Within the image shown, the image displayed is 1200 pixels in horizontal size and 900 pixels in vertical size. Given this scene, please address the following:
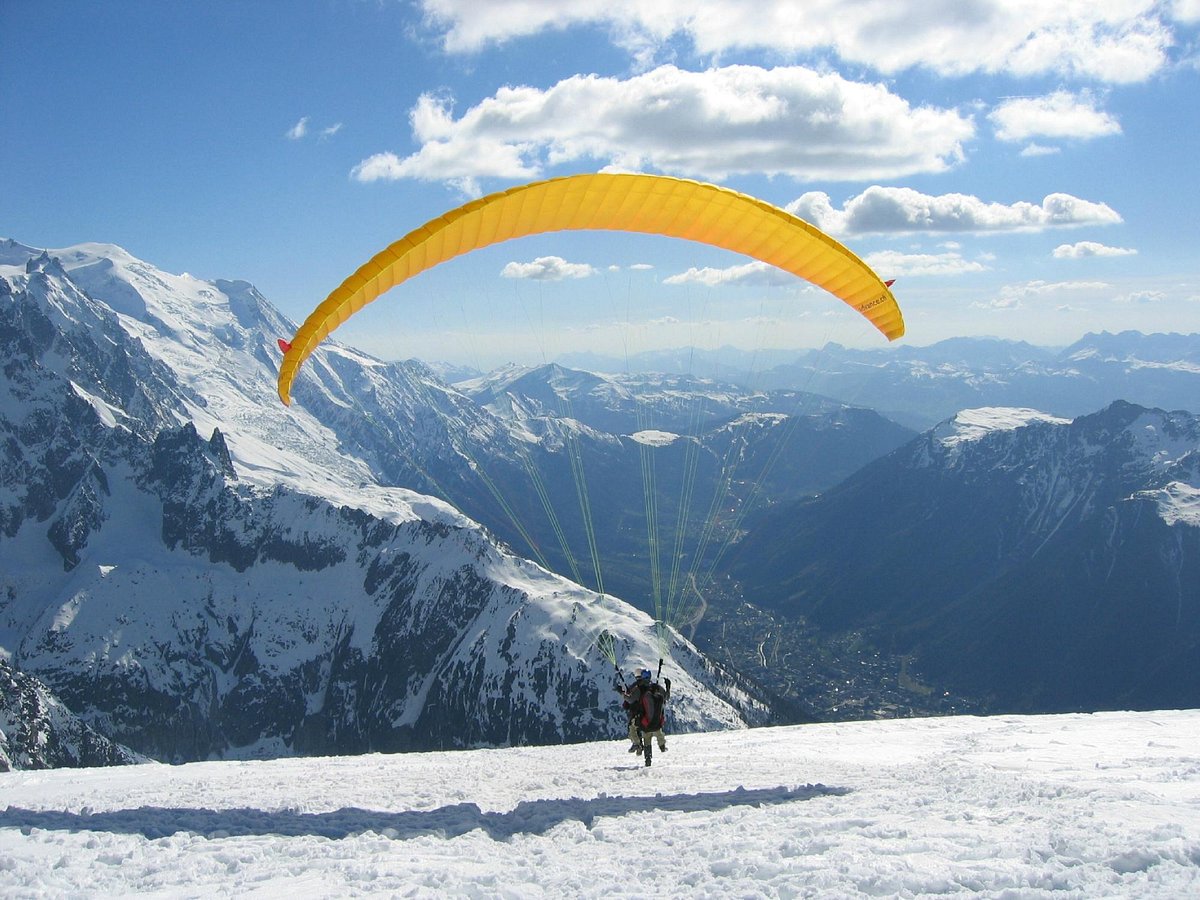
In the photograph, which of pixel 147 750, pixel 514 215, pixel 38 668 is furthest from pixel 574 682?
pixel 514 215

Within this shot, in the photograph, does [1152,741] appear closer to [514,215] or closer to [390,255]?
[514,215]

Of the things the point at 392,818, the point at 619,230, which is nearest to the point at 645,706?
the point at 392,818

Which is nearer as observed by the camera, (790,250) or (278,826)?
(278,826)

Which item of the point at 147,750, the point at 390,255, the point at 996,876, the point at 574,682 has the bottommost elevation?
the point at 147,750

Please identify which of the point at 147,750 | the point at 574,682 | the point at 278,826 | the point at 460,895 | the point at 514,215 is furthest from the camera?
the point at 147,750

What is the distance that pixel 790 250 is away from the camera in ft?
59.3

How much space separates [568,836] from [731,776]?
18.3 ft

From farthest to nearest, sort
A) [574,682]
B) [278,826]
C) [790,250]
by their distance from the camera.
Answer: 1. [574,682]
2. [790,250]
3. [278,826]

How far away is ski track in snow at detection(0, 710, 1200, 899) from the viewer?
8.46 m

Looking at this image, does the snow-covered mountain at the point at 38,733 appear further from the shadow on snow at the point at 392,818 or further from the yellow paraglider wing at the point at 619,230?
the yellow paraglider wing at the point at 619,230

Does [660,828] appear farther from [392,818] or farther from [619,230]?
[619,230]

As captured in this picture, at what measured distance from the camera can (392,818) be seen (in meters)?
12.8

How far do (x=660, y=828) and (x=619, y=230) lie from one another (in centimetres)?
1328

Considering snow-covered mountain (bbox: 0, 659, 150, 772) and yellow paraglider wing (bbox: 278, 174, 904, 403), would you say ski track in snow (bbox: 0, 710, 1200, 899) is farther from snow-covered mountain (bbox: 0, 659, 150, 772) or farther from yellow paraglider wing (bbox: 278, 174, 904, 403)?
snow-covered mountain (bbox: 0, 659, 150, 772)
